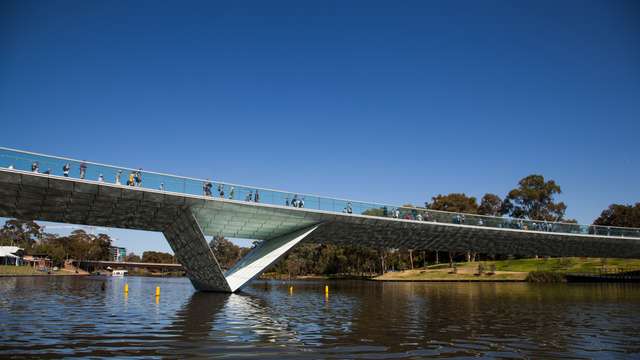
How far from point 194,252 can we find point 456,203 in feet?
261

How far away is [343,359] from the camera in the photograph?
492 inches

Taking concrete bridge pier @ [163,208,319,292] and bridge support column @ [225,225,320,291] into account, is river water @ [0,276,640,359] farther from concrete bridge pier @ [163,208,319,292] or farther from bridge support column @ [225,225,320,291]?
bridge support column @ [225,225,320,291]

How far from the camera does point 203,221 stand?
42750 millimetres

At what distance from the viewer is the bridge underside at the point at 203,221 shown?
34844mm

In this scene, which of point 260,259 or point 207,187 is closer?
point 207,187

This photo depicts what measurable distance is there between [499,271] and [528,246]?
27079mm

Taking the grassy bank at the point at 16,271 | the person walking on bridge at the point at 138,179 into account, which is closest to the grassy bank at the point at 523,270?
the person walking on bridge at the point at 138,179

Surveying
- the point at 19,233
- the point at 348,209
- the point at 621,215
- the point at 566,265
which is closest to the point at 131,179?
the point at 348,209

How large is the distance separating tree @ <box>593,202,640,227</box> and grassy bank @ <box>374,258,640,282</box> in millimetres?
19556

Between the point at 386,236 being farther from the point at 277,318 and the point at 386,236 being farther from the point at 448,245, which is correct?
the point at 277,318

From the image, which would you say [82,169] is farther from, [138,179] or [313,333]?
[313,333]

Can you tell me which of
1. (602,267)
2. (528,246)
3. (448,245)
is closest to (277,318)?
(448,245)

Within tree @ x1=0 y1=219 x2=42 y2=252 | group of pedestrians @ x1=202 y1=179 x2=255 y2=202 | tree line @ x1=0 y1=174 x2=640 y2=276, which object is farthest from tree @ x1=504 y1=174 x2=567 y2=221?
tree @ x1=0 y1=219 x2=42 y2=252

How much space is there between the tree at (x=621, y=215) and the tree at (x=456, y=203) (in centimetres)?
3502
